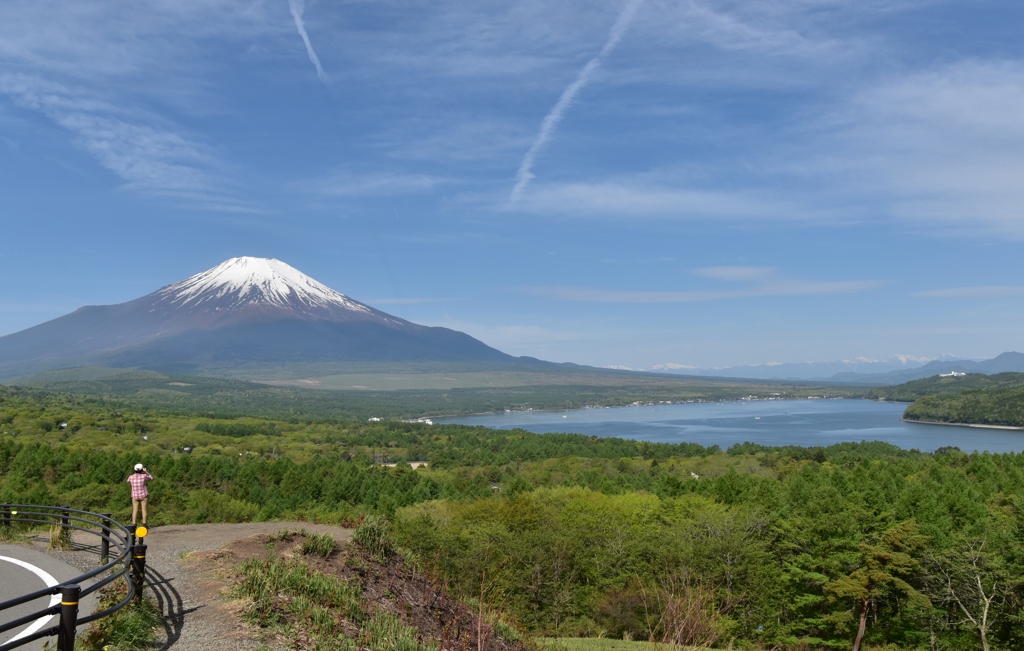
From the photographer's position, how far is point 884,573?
2747 centimetres

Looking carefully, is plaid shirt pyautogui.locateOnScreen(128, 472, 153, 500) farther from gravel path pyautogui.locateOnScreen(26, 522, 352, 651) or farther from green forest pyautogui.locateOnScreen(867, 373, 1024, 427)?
green forest pyautogui.locateOnScreen(867, 373, 1024, 427)

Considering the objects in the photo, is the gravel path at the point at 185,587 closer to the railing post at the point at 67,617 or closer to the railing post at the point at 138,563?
the railing post at the point at 138,563

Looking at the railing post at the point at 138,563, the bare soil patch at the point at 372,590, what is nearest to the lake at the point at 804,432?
the bare soil patch at the point at 372,590

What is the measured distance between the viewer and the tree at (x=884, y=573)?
2731 centimetres

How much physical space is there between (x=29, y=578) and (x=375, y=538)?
574 centimetres

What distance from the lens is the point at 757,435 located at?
148 m

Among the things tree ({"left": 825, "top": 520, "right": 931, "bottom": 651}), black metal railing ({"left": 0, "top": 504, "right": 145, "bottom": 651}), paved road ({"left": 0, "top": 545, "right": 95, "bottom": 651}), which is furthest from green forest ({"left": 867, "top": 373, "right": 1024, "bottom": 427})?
paved road ({"left": 0, "top": 545, "right": 95, "bottom": 651})

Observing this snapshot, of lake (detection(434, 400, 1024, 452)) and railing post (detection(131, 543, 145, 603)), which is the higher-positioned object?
railing post (detection(131, 543, 145, 603))

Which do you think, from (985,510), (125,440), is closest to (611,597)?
(985,510)

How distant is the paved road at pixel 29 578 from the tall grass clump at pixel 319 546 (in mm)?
3527

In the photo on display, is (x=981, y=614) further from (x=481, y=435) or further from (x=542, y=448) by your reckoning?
(x=481, y=435)

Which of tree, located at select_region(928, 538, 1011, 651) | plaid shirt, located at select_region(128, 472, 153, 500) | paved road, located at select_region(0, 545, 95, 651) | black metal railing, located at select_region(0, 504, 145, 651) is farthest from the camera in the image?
tree, located at select_region(928, 538, 1011, 651)

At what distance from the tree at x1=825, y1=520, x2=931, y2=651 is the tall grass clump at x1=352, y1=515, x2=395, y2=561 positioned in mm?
21828

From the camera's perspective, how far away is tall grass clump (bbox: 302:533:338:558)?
1210 centimetres
